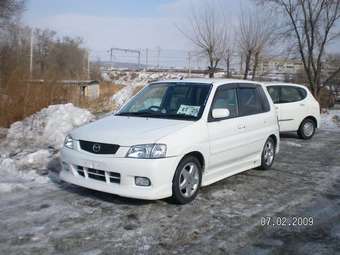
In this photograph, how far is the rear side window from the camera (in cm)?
1126

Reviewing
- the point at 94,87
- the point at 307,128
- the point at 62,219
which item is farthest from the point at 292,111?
the point at 94,87

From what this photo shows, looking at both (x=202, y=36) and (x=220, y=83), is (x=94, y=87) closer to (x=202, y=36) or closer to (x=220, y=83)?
(x=202, y=36)

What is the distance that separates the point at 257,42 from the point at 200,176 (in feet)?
55.7

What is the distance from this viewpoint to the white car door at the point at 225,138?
579 cm

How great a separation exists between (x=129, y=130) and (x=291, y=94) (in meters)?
7.41

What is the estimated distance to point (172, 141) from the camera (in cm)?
506

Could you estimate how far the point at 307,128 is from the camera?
1167 cm

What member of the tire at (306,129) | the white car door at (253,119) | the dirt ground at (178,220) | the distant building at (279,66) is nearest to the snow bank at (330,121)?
the tire at (306,129)

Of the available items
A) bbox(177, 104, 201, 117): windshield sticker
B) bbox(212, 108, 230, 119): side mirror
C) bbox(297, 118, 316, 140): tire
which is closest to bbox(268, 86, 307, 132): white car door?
bbox(297, 118, 316, 140): tire

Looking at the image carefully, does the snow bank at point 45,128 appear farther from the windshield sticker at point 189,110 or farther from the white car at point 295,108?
the white car at point 295,108

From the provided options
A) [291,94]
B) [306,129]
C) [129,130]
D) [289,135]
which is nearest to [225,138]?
[129,130]

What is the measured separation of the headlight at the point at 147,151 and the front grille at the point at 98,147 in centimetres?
22

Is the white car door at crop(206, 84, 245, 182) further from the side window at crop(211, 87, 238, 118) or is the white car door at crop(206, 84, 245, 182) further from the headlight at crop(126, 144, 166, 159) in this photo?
the headlight at crop(126, 144, 166, 159)

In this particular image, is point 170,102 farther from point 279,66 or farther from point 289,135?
point 279,66
